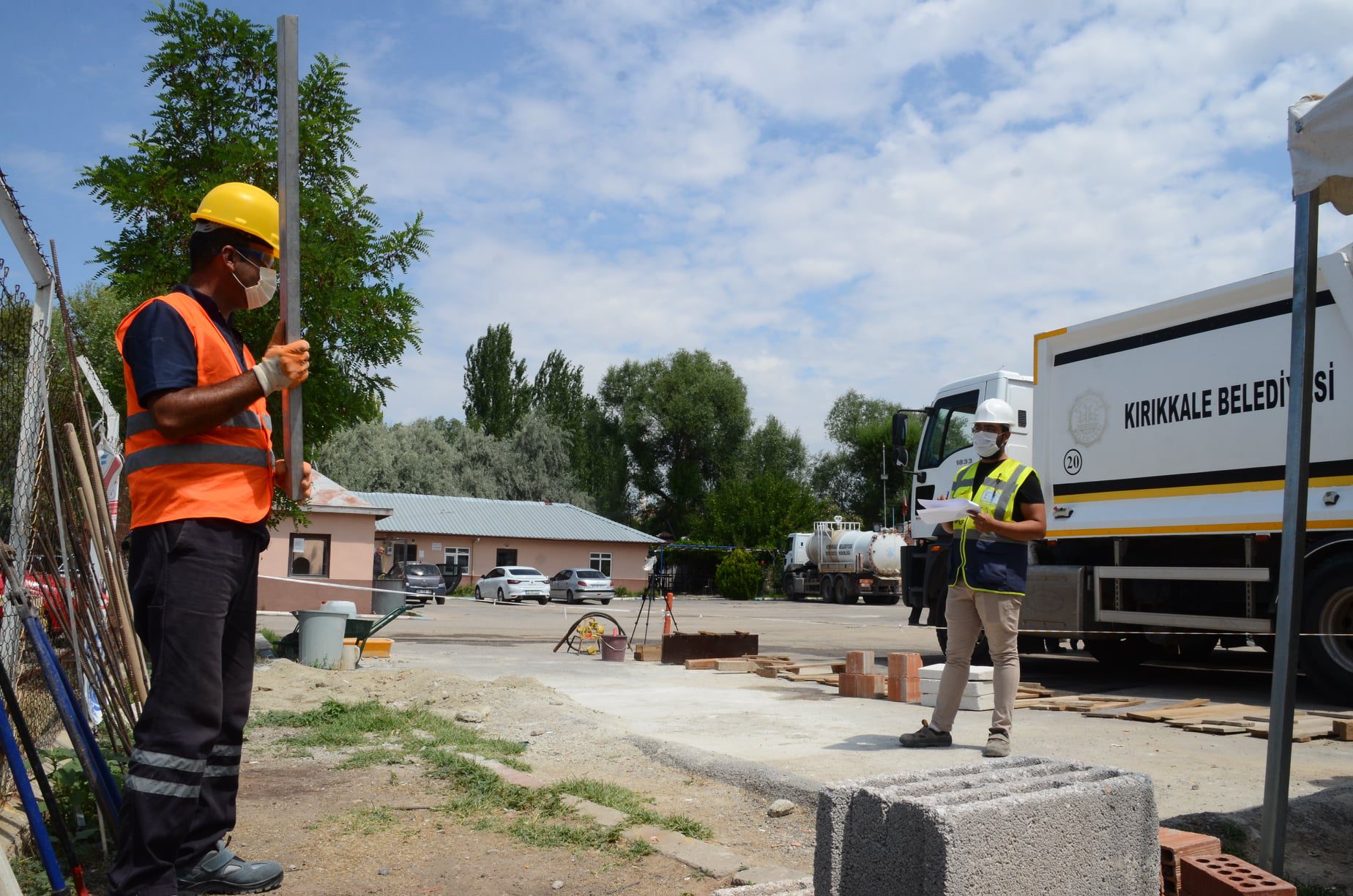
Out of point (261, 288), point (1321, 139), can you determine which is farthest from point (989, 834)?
point (261, 288)

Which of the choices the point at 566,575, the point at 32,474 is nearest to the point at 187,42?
the point at 32,474

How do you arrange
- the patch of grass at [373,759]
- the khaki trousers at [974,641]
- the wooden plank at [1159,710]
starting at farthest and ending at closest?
the wooden plank at [1159,710] < the khaki trousers at [974,641] < the patch of grass at [373,759]

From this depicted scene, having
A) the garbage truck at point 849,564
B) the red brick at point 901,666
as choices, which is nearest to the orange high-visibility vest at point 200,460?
the red brick at point 901,666

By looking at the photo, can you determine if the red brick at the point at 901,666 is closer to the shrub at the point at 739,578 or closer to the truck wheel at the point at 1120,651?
the truck wheel at the point at 1120,651

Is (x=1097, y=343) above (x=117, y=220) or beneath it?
beneath

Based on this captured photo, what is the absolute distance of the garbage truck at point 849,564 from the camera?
39500mm

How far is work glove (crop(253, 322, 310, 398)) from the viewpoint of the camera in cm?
316

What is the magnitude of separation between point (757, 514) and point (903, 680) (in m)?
49.9

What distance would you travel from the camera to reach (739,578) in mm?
49375

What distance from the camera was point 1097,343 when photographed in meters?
11.2

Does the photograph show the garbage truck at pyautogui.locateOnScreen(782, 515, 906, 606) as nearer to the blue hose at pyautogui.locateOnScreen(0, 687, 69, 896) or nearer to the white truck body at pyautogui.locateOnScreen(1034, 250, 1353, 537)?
the white truck body at pyautogui.locateOnScreen(1034, 250, 1353, 537)

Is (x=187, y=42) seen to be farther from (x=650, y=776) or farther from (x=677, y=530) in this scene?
(x=677, y=530)

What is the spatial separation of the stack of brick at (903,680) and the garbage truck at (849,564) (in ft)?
92.5

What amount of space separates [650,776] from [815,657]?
31.1ft
